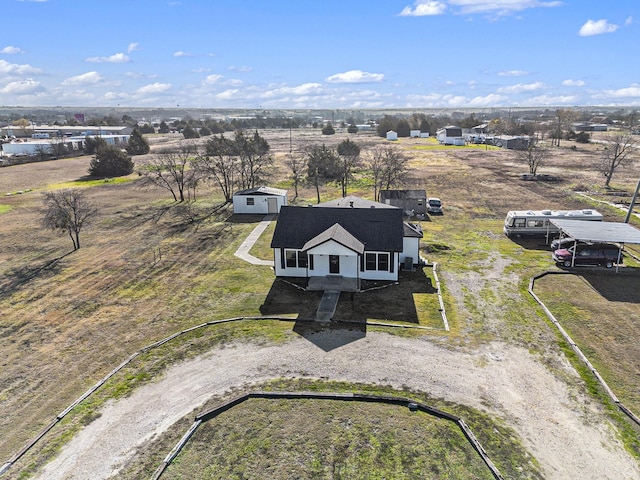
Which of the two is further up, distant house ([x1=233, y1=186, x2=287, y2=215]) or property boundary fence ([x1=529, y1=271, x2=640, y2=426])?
distant house ([x1=233, y1=186, x2=287, y2=215])

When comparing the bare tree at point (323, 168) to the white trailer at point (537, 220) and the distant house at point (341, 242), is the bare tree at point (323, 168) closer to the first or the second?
the white trailer at point (537, 220)

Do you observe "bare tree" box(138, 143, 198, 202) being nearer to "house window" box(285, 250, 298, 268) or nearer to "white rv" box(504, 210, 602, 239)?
"house window" box(285, 250, 298, 268)

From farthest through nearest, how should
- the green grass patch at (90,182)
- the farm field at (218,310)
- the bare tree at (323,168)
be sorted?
the green grass patch at (90,182) → the bare tree at (323,168) → the farm field at (218,310)

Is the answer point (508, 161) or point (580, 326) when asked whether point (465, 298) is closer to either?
point (580, 326)

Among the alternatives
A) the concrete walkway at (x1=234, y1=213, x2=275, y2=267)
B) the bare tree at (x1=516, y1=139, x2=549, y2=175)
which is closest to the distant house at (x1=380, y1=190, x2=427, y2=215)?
the concrete walkway at (x1=234, y1=213, x2=275, y2=267)

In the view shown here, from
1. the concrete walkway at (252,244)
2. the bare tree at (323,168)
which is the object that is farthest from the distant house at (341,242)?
the bare tree at (323,168)

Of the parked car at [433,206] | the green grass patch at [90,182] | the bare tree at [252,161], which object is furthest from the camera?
the green grass patch at [90,182]

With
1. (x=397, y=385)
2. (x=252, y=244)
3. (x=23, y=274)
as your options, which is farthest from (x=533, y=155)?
(x=23, y=274)

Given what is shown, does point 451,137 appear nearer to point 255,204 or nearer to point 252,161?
point 252,161
